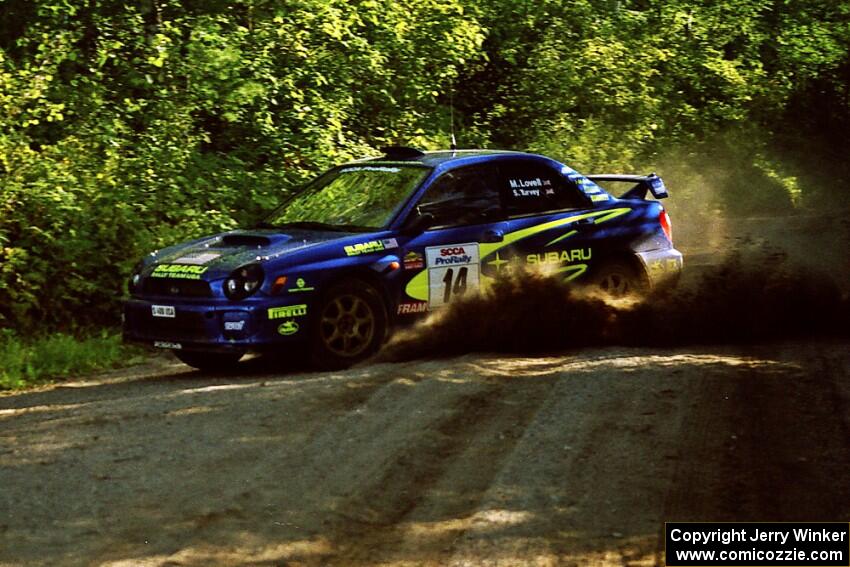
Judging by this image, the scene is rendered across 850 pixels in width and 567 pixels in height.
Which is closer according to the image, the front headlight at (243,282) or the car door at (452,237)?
the front headlight at (243,282)

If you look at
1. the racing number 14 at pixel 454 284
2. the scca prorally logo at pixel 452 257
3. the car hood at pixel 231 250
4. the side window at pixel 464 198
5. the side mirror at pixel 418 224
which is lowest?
the racing number 14 at pixel 454 284

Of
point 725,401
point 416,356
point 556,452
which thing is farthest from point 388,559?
point 416,356

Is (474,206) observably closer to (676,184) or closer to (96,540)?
(96,540)

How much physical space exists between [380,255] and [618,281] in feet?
8.12

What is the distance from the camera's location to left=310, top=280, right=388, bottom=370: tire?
952 centimetres

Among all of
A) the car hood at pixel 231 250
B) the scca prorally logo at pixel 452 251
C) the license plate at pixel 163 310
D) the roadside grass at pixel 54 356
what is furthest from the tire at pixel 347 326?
the roadside grass at pixel 54 356

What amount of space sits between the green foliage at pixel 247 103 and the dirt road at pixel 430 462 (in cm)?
338

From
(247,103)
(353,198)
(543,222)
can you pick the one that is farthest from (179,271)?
(247,103)

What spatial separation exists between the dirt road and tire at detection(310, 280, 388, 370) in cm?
30

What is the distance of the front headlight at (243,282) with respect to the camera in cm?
927

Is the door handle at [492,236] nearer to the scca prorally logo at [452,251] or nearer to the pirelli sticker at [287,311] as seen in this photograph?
the scca prorally logo at [452,251]

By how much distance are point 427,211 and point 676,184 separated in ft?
46.0

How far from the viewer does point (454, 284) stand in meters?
10.2

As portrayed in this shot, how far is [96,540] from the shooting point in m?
5.47
